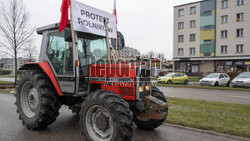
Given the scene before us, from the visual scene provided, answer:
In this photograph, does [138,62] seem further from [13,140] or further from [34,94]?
[13,140]

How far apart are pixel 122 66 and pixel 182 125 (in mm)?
2796

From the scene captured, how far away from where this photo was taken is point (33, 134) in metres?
4.73

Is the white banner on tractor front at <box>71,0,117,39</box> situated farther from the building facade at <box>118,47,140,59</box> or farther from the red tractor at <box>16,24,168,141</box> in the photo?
the building facade at <box>118,47,140,59</box>

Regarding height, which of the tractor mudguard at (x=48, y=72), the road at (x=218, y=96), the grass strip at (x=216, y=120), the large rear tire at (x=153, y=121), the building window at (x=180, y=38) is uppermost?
the building window at (x=180, y=38)

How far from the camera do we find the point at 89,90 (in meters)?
4.73

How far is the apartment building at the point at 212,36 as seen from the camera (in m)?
34.9

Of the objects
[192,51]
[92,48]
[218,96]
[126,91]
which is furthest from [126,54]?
[192,51]

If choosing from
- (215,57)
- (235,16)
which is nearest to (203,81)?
(215,57)

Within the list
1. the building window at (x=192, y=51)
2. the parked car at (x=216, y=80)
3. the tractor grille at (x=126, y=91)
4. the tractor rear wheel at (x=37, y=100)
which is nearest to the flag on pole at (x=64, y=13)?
the tractor rear wheel at (x=37, y=100)

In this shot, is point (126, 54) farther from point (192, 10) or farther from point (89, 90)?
point (192, 10)

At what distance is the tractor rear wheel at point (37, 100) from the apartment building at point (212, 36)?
110 feet

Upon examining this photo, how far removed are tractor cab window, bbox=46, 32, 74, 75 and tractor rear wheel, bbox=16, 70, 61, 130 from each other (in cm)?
49

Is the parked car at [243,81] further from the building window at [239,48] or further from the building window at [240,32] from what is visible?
the building window at [240,32]

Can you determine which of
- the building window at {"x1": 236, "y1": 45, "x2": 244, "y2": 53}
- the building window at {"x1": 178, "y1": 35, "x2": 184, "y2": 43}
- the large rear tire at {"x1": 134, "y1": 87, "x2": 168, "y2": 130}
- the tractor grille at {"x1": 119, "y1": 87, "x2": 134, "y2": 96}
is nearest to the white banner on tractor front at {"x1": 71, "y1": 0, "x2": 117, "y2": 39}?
the tractor grille at {"x1": 119, "y1": 87, "x2": 134, "y2": 96}
